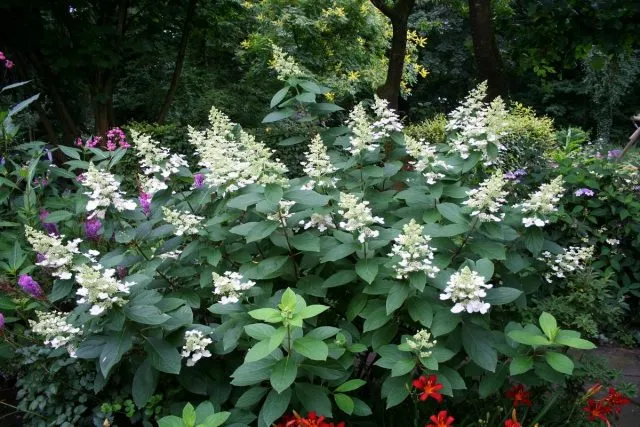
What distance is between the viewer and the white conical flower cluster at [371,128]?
2.06 m

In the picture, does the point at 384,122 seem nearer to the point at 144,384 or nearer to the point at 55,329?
the point at 144,384

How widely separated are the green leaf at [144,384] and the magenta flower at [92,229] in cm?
77

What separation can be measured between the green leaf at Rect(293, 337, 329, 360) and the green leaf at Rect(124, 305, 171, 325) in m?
0.42

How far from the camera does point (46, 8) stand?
4.61 m

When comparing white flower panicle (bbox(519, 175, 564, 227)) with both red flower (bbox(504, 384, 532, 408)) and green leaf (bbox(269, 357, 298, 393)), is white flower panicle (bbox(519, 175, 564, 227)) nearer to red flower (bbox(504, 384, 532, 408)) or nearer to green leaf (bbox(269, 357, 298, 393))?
red flower (bbox(504, 384, 532, 408))

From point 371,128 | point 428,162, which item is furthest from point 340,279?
point 371,128

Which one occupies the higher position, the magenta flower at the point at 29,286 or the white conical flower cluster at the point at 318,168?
the white conical flower cluster at the point at 318,168

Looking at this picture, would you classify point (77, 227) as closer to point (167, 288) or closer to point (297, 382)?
point (167, 288)

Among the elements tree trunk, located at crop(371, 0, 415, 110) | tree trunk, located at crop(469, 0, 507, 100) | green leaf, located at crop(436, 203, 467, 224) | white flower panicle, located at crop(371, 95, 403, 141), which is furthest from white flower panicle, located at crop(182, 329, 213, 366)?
tree trunk, located at crop(371, 0, 415, 110)

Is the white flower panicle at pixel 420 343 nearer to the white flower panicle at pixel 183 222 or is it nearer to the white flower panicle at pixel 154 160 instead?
the white flower panicle at pixel 183 222

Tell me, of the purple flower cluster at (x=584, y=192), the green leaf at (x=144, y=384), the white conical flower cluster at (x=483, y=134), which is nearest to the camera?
the green leaf at (x=144, y=384)

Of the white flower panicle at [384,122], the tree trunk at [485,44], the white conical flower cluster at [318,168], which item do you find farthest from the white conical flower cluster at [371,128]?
the tree trunk at [485,44]

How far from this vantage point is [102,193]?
1856 millimetres

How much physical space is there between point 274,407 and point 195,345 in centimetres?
34
